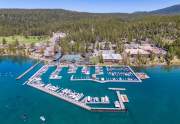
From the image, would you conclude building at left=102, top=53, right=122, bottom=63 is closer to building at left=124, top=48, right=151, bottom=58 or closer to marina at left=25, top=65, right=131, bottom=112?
building at left=124, top=48, right=151, bottom=58

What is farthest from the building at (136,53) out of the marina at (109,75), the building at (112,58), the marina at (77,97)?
the marina at (77,97)

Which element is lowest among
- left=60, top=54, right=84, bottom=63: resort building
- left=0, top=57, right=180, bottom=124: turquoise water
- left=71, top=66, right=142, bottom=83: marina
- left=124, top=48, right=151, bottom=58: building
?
left=0, top=57, right=180, bottom=124: turquoise water

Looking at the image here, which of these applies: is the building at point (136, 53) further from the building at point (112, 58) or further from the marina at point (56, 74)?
the marina at point (56, 74)

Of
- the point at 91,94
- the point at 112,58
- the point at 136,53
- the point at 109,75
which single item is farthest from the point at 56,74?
the point at 136,53

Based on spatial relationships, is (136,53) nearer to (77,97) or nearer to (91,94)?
(91,94)

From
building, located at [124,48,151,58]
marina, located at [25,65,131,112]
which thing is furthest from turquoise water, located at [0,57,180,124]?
building, located at [124,48,151,58]

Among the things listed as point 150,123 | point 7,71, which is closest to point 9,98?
point 7,71

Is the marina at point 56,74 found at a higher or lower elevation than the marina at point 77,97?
higher

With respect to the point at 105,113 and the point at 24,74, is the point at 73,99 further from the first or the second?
the point at 24,74
